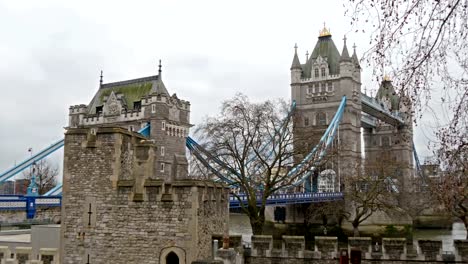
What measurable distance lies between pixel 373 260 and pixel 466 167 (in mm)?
4679

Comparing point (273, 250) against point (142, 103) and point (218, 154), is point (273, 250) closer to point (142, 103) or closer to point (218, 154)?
point (218, 154)

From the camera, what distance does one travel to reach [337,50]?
56750 mm

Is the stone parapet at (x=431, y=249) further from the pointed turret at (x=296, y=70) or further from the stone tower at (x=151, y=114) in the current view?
the pointed turret at (x=296, y=70)

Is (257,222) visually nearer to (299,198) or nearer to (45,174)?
(299,198)

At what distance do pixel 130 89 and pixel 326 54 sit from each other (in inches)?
928

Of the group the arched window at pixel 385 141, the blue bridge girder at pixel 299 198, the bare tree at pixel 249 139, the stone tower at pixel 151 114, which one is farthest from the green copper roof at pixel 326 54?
the bare tree at pixel 249 139

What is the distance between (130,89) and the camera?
145 ft

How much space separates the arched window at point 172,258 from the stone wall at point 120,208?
6 centimetres

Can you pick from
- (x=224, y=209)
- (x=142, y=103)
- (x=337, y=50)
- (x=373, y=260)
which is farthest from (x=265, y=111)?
(x=337, y=50)

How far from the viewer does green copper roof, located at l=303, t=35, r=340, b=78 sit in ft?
180

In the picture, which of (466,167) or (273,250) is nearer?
(466,167)

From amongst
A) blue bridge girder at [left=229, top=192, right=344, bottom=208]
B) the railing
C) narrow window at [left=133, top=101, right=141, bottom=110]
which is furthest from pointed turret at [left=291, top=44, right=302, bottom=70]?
the railing

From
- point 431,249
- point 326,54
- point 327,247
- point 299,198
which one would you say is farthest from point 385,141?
point 327,247

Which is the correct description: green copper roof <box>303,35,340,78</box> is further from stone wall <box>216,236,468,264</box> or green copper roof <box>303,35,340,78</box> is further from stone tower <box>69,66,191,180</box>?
stone wall <box>216,236,468,264</box>
